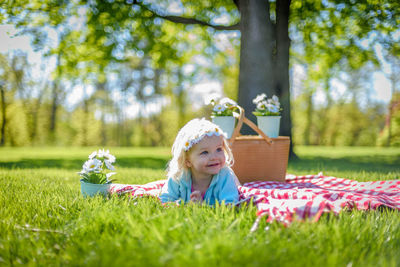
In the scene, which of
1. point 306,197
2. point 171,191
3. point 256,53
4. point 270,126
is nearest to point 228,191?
point 171,191

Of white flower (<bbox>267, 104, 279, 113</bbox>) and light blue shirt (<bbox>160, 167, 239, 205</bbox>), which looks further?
white flower (<bbox>267, 104, 279, 113</bbox>)

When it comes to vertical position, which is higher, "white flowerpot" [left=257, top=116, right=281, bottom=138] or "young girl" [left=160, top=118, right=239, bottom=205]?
"white flowerpot" [left=257, top=116, right=281, bottom=138]

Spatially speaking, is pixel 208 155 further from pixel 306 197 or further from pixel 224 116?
pixel 224 116

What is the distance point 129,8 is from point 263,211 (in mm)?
6750

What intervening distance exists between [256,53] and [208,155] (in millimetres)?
4233

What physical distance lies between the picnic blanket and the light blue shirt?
10 centimetres

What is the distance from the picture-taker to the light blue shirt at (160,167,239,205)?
2.43 m

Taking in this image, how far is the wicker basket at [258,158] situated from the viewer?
3822mm

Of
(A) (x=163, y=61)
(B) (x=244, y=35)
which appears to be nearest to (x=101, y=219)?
→ (B) (x=244, y=35)

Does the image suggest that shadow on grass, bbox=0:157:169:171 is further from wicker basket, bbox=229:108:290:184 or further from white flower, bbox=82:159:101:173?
white flower, bbox=82:159:101:173

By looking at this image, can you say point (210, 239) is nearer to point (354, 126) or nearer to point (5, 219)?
point (5, 219)

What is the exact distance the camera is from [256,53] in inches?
242

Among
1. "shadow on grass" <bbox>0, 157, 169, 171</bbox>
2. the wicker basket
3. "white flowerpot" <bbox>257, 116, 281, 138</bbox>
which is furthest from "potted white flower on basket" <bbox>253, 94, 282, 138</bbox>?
"shadow on grass" <bbox>0, 157, 169, 171</bbox>

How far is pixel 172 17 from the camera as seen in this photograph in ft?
23.6
